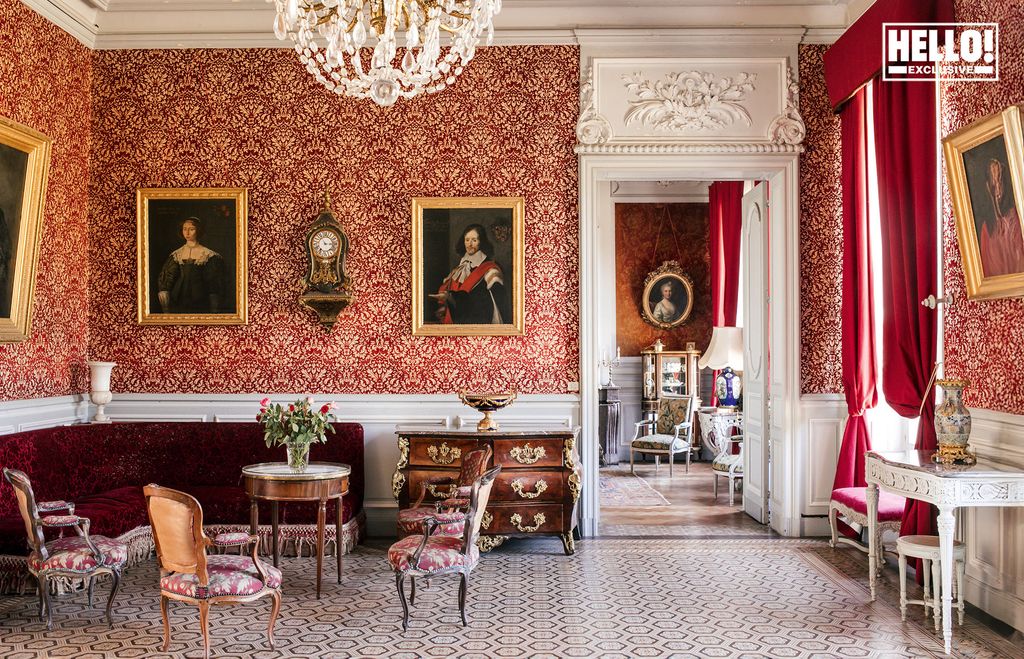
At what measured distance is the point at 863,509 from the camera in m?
6.34

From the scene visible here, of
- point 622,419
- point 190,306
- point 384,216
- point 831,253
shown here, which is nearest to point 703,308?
point 622,419

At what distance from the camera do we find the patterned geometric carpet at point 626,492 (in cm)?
952

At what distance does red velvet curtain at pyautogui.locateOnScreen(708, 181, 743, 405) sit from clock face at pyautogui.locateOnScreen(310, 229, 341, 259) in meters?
6.13

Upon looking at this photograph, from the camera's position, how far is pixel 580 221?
7.76 metres

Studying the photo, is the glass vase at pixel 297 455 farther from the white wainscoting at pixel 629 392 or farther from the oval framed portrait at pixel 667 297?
the oval framed portrait at pixel 667 297

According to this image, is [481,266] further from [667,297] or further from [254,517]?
[667,297]

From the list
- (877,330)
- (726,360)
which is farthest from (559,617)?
(726,360)

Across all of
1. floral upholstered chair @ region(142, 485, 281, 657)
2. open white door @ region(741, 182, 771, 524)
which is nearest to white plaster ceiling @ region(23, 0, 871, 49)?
open white door @ region(741, 182, 771, 524)

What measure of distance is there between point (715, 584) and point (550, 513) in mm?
1496

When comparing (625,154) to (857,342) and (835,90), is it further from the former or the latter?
(857,342)

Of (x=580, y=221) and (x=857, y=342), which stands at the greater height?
(x=580, y=221)

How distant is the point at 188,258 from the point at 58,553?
333 centimetres

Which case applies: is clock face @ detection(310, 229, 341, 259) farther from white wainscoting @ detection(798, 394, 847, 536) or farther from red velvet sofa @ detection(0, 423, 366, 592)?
white wainscoting @ detection(798, 394, 847, 536)

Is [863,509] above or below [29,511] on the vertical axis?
below
